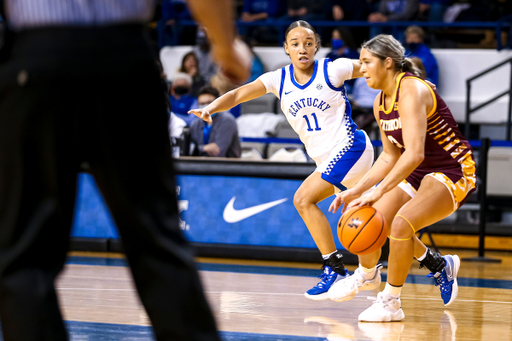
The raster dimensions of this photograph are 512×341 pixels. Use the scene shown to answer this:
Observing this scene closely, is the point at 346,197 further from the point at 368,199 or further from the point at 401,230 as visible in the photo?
the point at 401,230

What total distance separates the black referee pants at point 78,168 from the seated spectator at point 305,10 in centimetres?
1058

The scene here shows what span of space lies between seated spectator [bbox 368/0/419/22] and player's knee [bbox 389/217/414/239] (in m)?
7.54

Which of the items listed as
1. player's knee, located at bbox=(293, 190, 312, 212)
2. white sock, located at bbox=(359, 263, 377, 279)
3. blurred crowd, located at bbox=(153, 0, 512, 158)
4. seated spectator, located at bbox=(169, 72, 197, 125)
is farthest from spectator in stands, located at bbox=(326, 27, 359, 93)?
white sock, located at bbox=(359, 263, 377, 279)

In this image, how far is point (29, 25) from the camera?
1.49 meters

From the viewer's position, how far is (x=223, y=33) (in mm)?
1598

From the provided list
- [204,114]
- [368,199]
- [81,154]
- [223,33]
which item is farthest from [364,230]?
[81,154]

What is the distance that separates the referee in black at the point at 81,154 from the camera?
147 cm

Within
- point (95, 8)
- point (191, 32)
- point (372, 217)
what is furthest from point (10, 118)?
point (191, 32)

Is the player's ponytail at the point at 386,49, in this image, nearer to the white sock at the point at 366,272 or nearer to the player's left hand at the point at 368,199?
the player's left hand at the point at 368,199

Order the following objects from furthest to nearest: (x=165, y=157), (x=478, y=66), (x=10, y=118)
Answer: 1. (x=478, y=66)
2. (x=165, y=157)
3. (x=10, y=118)

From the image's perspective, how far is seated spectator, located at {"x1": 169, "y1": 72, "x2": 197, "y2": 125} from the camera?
372 inches

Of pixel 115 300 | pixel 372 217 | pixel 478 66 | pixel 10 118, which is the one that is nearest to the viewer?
pixel 10 118

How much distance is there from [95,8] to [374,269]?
12.1 feet

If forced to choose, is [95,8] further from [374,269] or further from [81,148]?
[374,269]
